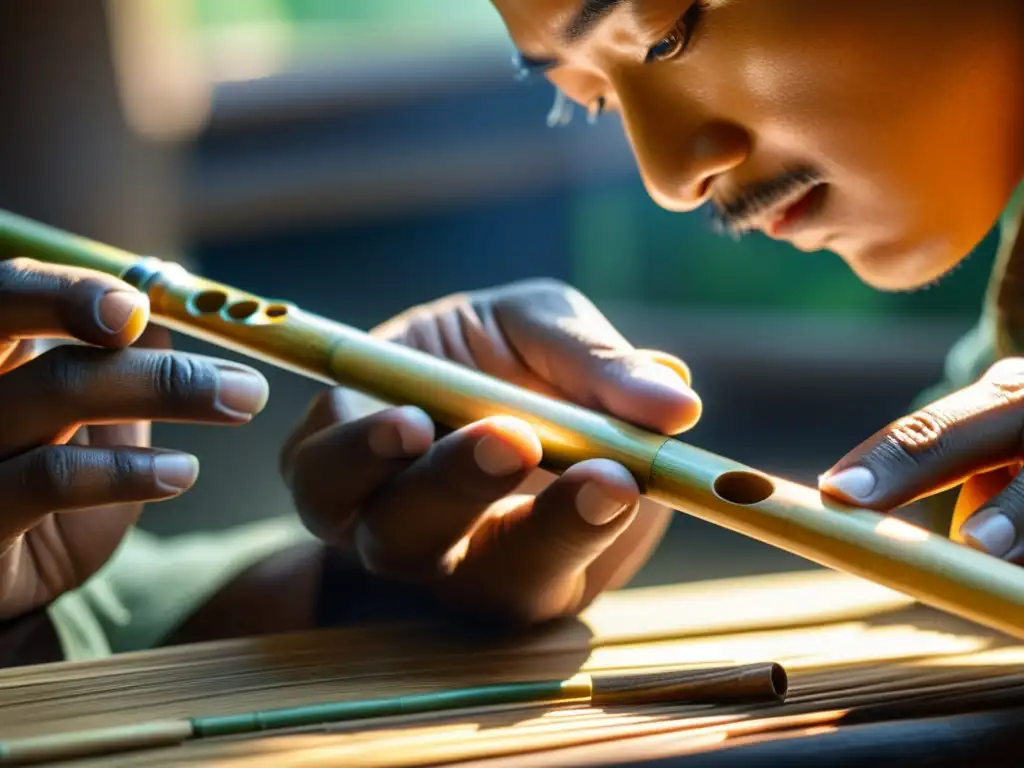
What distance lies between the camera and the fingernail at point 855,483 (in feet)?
1.25

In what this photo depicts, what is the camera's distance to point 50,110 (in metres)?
1.16

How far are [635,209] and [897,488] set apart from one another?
106 centimetres

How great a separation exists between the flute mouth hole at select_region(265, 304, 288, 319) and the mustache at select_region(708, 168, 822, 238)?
0.72 ft

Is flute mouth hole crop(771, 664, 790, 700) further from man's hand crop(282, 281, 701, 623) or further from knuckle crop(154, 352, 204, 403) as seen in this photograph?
knuckle crop(154, 352, 204, 403)

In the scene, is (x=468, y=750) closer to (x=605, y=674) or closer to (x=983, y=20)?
(x=605, y=674)

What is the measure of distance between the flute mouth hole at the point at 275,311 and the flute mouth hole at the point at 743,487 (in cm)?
21

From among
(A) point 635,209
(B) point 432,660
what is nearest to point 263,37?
(A) point 635,209

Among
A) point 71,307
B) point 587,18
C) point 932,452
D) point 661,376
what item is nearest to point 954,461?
point 932,452

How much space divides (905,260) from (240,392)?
13.2 inches

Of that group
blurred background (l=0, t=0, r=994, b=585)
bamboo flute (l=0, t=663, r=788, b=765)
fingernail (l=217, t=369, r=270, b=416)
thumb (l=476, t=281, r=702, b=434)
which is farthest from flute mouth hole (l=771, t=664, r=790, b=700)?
blurred background (l=0, t=0, r=994, b=585)

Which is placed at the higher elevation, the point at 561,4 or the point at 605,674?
the point at 561,4

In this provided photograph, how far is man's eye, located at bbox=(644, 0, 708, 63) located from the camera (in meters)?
0.46

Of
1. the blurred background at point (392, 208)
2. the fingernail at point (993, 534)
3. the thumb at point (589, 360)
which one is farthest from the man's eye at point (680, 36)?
the blurred background at point (392, 208)

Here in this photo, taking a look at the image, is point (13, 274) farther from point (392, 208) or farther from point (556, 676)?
point (392, 208)
